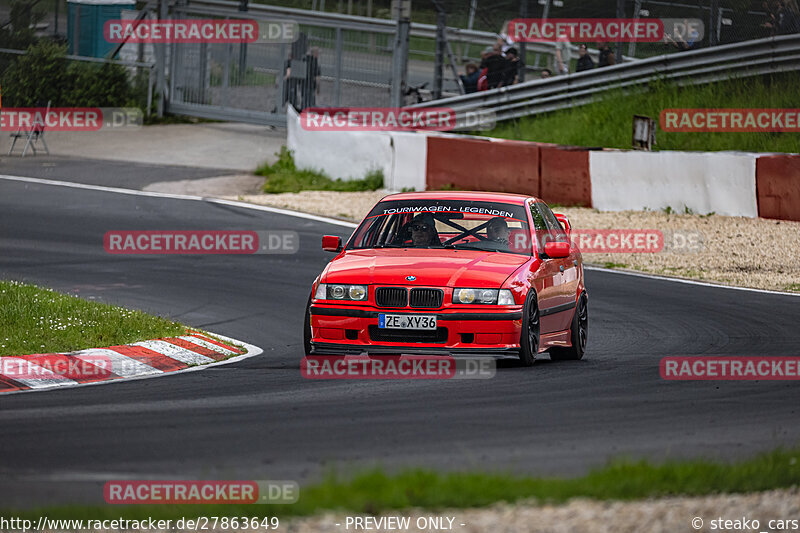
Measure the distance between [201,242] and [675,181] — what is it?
24.4 ft

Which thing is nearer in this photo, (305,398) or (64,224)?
(305,398)

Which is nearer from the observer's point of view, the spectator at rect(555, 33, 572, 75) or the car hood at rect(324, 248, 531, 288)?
the car hood at rect(324, 248, 531, 288)

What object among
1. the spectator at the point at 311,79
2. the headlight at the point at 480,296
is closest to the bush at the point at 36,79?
the spectator at the point at 311,79

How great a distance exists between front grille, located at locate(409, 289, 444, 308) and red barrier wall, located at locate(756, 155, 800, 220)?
1023 centimetres

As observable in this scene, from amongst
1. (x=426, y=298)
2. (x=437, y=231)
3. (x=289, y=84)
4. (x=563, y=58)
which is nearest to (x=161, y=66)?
(x=289, y=84)

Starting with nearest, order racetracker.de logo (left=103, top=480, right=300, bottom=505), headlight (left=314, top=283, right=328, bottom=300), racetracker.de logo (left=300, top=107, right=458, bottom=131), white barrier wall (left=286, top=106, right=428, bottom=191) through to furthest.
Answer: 1. racetracker.de logo (left=103, top=480, right=300, bottom=505)
2. headlight (left=314, top=283, right=328, bottom=300)
3. white barrier wall (left=286, top=106, right=428, bottom=191)
4. racetracker.de logo (left=300, top=107, right=458, bottom=131)

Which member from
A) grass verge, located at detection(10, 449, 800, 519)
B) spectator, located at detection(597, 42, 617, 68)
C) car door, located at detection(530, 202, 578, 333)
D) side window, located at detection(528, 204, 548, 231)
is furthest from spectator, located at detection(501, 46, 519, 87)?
grass verge, located at detection(10, 449, 800, 519)

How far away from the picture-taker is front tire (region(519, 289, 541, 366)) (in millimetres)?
9062

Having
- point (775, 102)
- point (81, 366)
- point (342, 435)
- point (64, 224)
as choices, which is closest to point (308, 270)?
point (64, 224)

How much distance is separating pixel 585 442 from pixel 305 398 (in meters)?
2.05

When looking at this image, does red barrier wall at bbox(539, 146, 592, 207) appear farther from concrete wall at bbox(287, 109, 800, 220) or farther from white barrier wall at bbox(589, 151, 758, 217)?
white barrier wall at bbox(589, 151, 758, 217)

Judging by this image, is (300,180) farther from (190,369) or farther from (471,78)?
(190,369)

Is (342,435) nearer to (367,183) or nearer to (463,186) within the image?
(463,186)

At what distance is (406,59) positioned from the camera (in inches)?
1030
